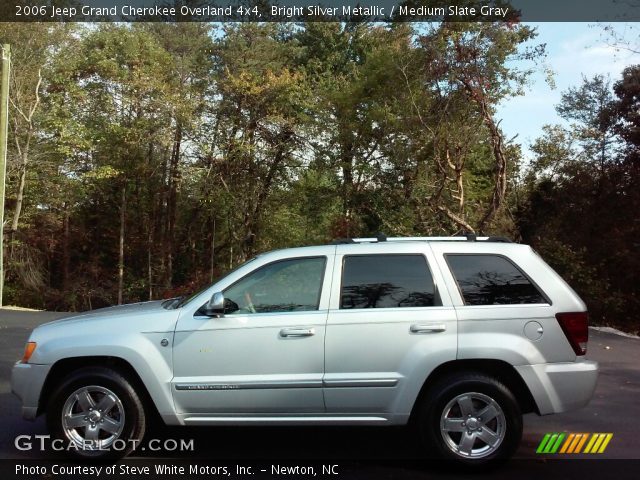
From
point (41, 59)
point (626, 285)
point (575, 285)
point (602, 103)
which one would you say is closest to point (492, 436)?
point (575, 285)

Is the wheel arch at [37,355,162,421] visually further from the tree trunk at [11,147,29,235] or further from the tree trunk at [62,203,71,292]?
the tree trunk at [62,203,71,292]

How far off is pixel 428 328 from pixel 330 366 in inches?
32.2

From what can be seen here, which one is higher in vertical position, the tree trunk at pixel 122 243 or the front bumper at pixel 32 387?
the tree trunk at pixel 122 243

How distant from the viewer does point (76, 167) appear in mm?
29781

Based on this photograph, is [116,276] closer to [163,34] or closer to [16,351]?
[163,34]

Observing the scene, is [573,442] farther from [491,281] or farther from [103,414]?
[103,414]

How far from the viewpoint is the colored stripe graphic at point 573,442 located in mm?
5395

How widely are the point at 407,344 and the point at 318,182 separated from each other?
20983 mm

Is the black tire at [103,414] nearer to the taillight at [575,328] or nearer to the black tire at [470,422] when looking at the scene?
the black tire at [470,422]

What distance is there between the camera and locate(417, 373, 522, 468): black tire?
4.72 m

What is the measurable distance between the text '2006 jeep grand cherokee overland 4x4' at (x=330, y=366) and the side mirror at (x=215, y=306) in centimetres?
1

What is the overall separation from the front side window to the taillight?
195 centimetres

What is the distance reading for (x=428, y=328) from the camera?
482 centimetres

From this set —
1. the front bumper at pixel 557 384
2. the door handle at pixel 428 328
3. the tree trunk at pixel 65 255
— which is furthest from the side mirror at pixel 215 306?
the tree trunk at pixel 65 255
